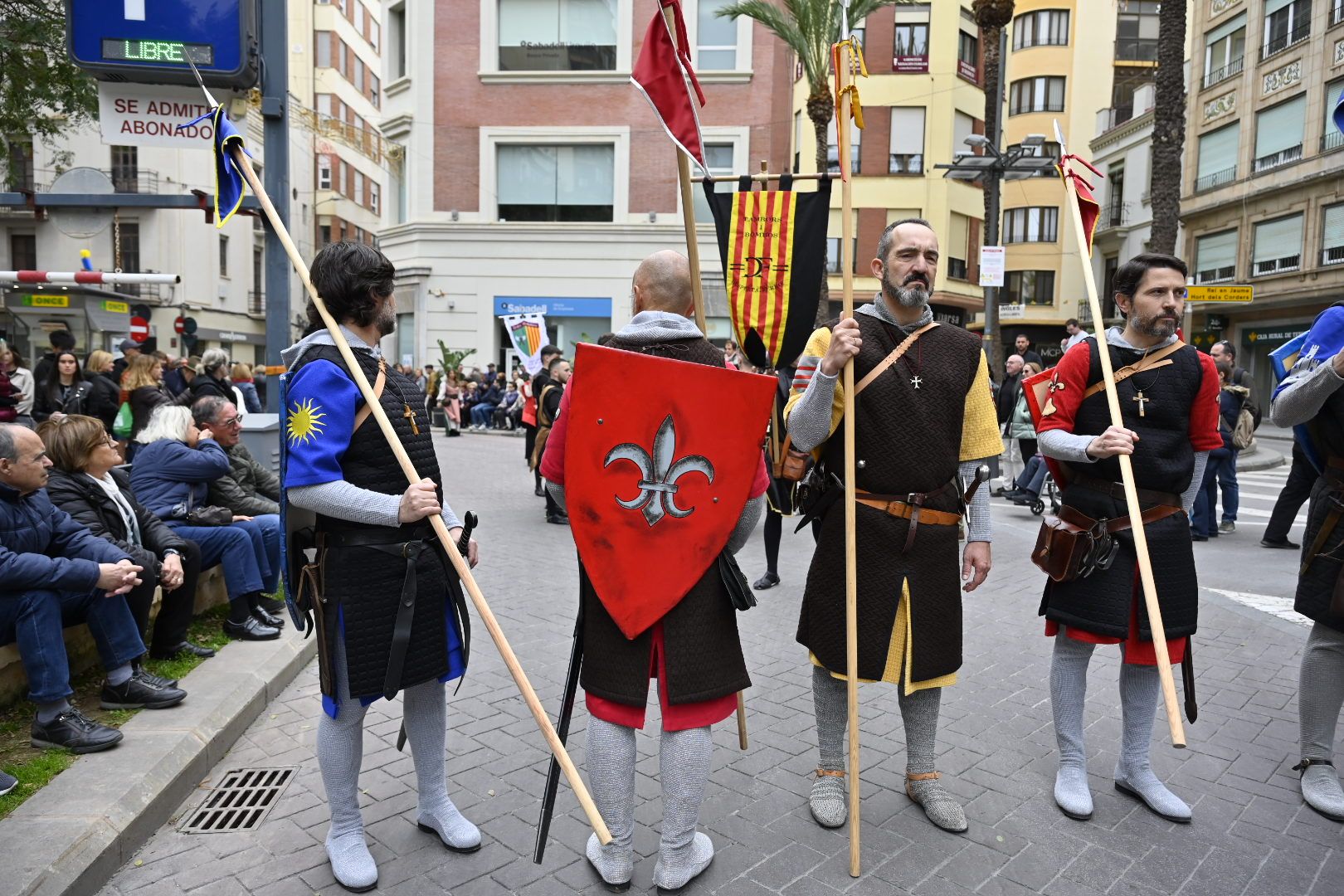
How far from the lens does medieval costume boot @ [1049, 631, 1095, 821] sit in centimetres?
363

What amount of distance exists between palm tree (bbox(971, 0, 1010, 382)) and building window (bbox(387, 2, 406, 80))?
17.5 meters

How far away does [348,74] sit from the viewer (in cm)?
4566

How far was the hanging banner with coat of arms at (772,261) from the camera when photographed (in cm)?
424

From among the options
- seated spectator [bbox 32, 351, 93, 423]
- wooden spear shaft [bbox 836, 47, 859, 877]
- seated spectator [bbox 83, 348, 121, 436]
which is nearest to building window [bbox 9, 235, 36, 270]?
seated spectator [bbox 32, 351, 93, 423]

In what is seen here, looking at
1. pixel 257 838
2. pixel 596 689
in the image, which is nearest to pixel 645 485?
pixel 596 689

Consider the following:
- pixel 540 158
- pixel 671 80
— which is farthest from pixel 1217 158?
pixel 671 80

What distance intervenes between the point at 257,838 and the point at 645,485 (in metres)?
1.96

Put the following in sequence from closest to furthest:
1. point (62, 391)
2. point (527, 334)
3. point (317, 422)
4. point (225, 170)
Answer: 1. point (317, 422)
2. point (225, 170)
3. point (62, 391)
4. point (527, 334)

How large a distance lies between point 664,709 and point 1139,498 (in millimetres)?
2010

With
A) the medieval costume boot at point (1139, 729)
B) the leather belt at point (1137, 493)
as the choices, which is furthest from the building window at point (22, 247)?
the medieval costume boot at point (1139, 729)

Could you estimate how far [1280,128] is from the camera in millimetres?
30688

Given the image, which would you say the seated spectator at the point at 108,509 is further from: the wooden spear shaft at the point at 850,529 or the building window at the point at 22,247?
the building window at the point at 22,247

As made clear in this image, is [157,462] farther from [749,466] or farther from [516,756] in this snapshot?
[749,466]

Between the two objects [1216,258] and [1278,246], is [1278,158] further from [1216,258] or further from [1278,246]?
[1216,258]
